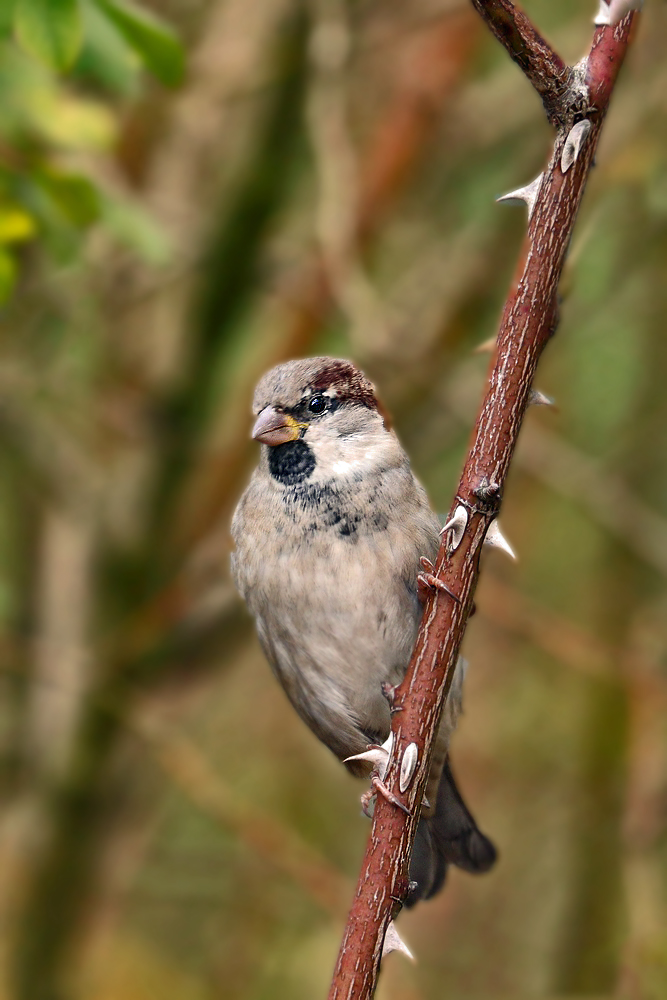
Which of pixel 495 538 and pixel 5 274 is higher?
pixel 5 274

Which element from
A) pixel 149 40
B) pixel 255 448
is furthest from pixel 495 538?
pixel 255 448

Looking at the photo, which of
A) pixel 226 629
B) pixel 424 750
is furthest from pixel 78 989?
pixel 424 750

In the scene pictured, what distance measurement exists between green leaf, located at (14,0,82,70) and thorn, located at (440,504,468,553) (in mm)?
1240

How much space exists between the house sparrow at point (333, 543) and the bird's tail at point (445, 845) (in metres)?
0.19

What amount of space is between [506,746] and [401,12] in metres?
3.81

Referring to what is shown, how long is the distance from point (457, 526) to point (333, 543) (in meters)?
0.94

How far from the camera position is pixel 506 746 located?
20.9ft

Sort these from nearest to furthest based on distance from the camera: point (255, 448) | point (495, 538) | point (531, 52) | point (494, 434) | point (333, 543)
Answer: point (531, 52), point (494, 434), point (495, 538), point (333, 543), point (255, 448)

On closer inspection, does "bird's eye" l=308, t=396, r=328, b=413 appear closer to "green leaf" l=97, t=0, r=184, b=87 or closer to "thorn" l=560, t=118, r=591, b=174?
"green leaf" l=97, t=0, r=184, b=87

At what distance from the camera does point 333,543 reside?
109 inches

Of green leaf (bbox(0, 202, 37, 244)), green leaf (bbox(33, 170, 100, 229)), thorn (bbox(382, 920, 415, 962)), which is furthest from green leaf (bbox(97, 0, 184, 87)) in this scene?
thorn (bbox(382, 920, 415, 962))

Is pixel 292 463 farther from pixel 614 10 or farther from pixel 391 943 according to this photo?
pixel 614 10

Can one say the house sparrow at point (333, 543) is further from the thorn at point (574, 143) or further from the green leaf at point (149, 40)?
the thorn at point (574, 143)

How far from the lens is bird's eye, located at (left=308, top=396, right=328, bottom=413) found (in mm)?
2869
